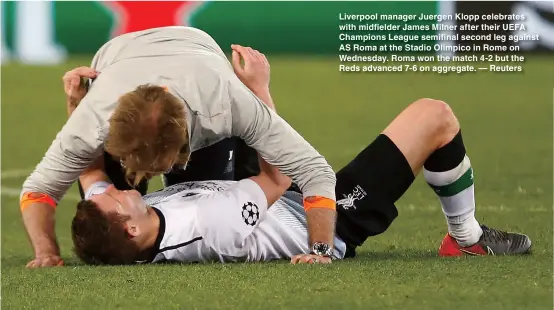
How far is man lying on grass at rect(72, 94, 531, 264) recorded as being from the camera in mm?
4711

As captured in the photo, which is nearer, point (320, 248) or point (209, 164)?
point (320, 248)

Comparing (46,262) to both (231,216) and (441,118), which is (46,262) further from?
(441,118)

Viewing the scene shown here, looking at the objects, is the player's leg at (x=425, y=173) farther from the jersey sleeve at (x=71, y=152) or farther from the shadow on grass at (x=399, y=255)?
the jersey sleeve at (x=71, y=152)

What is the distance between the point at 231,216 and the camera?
15.4 feet

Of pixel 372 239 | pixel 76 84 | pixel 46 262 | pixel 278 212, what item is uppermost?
pixel 76 84

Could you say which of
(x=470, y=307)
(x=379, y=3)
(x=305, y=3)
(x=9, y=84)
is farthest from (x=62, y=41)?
(x=470, y=307)

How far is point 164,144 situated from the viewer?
14.6 ft

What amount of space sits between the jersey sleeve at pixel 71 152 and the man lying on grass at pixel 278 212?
156 mm

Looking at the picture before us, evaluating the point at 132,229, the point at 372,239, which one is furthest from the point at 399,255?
the point at 132,229

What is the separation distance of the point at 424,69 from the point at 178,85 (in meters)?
10.9

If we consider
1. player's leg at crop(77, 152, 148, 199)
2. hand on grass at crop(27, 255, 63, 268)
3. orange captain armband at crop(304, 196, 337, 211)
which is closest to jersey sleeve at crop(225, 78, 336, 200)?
orange captain armband at crop(304, 196, 337, 211)

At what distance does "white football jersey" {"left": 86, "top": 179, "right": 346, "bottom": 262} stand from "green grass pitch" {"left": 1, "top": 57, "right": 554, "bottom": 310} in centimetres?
10

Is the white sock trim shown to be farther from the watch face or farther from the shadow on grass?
the watch face

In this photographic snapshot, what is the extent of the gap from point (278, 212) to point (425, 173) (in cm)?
75
